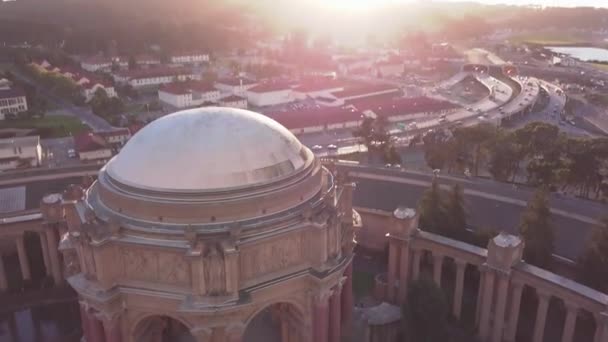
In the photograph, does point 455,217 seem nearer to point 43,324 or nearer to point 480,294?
point 480,294

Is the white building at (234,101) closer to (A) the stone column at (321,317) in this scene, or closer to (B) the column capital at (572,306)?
(A) the stone column at (321,317)

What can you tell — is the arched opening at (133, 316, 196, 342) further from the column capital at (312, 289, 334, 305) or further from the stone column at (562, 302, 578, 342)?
the stone column at (562, 302, 578, 342)

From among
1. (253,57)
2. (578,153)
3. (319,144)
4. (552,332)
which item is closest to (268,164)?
(552,332)

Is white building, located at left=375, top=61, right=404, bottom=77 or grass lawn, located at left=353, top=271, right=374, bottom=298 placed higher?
white building, located at left=375, top=61, right=404, bottom=77

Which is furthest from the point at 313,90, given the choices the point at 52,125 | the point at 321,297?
the point at 321,297

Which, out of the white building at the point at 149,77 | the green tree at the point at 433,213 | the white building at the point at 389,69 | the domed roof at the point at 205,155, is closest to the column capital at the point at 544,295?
the green tree at the point at 433,213

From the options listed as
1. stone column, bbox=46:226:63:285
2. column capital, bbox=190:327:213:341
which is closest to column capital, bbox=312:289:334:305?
column capital, bbox=190:327:213:341
